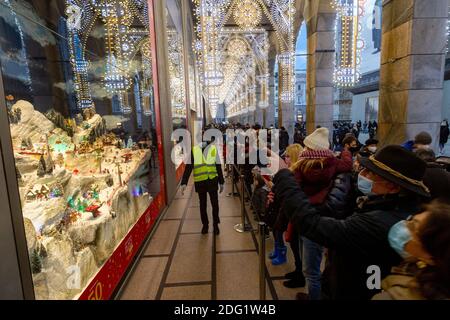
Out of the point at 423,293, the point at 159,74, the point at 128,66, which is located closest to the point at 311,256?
the point at 423,293

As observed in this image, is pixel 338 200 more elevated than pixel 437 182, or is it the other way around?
pixel 437 182

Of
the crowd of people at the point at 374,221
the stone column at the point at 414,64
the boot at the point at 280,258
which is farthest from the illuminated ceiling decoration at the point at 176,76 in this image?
the crowd of people at the point at 374,221

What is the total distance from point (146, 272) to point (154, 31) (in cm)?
477

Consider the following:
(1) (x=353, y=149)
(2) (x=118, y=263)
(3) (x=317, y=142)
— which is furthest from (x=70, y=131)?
(1) (x=353, y=149)

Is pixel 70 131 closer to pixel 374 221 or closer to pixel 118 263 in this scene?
pixel 118 263

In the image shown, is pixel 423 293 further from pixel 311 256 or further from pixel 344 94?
pixel 344 94

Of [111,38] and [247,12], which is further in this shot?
[247,12]

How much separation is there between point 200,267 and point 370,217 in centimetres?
277

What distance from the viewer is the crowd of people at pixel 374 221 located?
0.96m

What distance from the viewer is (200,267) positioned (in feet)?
11.9

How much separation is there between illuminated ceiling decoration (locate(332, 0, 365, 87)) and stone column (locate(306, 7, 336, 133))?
306cm

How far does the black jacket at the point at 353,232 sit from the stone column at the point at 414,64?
15.8 ft

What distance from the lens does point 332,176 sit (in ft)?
8.02

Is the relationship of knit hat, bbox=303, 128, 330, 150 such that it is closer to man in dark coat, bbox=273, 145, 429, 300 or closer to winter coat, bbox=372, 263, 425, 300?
man in dark coat, bbox=273, 145, 429, 300
